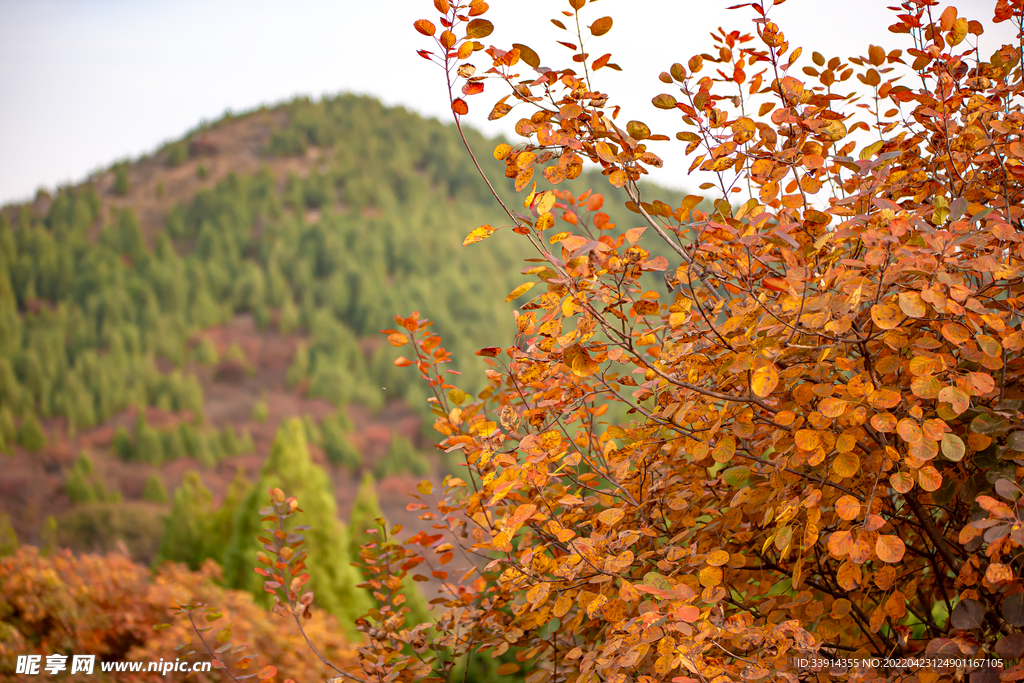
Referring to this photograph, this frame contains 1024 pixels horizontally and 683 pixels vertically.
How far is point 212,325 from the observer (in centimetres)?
1703

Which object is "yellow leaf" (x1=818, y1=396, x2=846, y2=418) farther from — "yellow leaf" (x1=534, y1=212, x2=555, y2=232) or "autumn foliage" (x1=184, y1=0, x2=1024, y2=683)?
"yellow leaf" (x1=534, y1=212, x2=555, y2=232)

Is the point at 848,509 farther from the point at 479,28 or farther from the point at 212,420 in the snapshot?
the point at 212,420

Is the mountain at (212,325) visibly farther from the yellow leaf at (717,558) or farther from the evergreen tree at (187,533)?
the yellow leaf at (717,558)

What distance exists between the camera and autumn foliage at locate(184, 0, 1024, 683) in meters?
1.14

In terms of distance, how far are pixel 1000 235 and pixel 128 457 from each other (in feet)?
50.4

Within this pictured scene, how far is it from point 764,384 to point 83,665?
4769 millimetres

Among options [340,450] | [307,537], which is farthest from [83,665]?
[340,450]

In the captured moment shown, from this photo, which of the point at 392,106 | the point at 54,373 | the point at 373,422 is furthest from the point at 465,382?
the point at 392,106

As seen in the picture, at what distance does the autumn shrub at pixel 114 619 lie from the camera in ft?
12.8

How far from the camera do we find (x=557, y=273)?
3.97ft

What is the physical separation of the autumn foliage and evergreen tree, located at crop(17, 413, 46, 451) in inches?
558

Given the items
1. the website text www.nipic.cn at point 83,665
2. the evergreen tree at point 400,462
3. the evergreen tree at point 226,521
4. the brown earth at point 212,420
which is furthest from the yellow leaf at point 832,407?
the evergreen tree at point 400,462

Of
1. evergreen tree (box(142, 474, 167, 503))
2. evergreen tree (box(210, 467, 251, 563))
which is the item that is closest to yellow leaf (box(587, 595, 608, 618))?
evergreen tree (box(210, 467, 251, 563))

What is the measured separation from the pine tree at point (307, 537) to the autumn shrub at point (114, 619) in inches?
15.1
